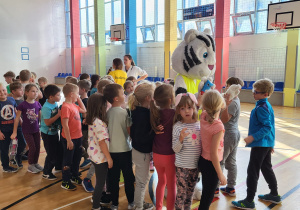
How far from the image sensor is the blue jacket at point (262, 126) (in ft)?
8.40

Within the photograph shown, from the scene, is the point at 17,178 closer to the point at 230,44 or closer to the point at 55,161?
the point at 55,161

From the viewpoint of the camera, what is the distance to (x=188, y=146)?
7.34ft

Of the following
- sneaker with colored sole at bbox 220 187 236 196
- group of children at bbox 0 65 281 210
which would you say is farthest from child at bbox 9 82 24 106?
sneaker with colored sole at bbox 220 187 236 196

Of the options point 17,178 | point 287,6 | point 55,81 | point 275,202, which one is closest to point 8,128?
point 17,178

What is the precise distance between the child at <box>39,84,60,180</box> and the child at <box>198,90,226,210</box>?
197 centimetres

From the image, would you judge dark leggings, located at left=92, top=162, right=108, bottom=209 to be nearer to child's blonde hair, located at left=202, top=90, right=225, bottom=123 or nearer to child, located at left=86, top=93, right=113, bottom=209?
child, located at left=86, top=93, right=113, bottom=209

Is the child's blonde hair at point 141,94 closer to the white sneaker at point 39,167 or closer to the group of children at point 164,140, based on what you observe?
A: the group of children at point 164,140

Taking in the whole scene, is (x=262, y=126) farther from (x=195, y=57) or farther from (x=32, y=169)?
(x=32, y=169)

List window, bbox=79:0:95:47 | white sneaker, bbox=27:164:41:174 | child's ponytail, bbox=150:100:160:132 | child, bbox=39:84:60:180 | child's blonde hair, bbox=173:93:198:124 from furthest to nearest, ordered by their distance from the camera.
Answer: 1. window, bbox=79:0:95:47
2. white sneaker, bbox=27:164:41:174
3. child, bbox=39:84:60:180
4. child's ponytail, bbox=150:100:160:132
5. child's blonde hair, bbox=173:93:198:124

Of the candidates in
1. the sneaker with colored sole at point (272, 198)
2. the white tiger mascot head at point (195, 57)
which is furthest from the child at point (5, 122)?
the sneaker with colored sole at point (272, 198)

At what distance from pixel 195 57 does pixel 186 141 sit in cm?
157

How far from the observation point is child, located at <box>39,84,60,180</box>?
337cm

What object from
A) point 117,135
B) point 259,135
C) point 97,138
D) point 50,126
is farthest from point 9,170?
point 259,135

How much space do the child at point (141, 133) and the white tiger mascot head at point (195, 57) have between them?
1047 millimetres
